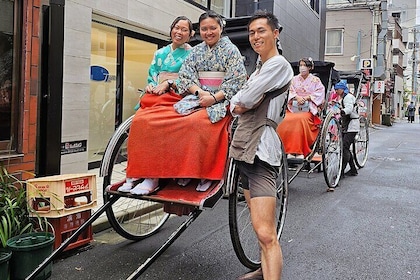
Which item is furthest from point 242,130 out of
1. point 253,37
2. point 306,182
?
point 306,182

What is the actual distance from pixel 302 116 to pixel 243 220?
108 inches

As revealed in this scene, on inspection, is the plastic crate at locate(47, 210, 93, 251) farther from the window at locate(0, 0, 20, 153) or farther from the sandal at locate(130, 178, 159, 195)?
the window at locate(0, 0, 20, 153)

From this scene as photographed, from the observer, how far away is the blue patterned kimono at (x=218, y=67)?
3.31 meters

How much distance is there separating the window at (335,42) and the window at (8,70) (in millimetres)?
27556

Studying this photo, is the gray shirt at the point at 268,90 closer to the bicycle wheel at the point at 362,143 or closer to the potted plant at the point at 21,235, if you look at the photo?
the potted plant at the point at 21,235

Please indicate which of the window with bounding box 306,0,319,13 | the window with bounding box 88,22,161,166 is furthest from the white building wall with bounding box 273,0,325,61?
the window with bounding box 88,22,161,166

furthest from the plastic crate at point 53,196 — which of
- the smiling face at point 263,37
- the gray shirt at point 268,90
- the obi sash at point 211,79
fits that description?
the smiling face at point 263,37

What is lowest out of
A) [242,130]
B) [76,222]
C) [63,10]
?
[76,222]

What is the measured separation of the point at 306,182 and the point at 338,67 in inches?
929

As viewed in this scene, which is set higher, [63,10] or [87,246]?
[63,10]

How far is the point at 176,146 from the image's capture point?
3.19 m

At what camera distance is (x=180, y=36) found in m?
3.70

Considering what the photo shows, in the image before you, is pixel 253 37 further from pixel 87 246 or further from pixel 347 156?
pixel 347 156

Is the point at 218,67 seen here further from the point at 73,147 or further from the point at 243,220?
the point at 73,147
